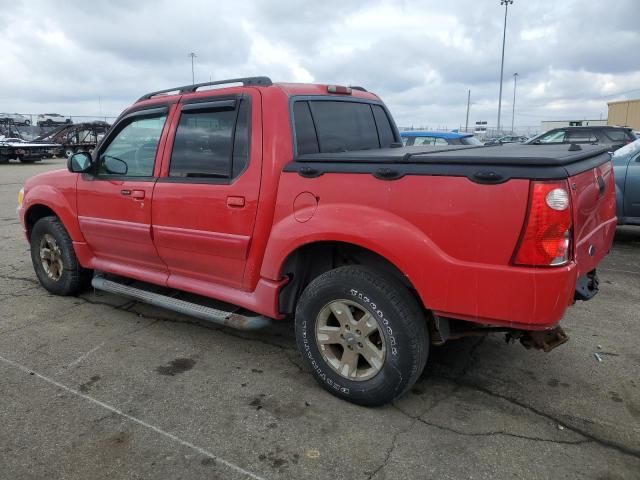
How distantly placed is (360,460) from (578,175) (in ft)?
5.76

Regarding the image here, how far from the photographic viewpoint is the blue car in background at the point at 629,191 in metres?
6.88

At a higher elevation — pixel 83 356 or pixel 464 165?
pixel 464 165

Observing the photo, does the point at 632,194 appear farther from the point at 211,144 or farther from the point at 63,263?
the point at 63,263

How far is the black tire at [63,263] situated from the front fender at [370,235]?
262cm

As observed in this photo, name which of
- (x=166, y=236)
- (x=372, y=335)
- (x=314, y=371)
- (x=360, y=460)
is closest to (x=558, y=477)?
Answer: (x=360, y=460)

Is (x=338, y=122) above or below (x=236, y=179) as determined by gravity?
above

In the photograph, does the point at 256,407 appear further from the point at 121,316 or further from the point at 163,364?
the point at 121,316

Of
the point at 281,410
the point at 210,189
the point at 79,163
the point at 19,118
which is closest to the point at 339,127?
the point at 210,189

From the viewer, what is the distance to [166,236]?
149 inches

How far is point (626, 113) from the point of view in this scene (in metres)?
34.4

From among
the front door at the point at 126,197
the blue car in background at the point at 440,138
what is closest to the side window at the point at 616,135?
the blue car in background at the point at 440,138

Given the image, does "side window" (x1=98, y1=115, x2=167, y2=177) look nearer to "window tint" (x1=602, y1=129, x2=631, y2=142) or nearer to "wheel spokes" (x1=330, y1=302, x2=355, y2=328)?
"wheel spokes" (x1=330, y1=302, x2=355, y2=328)

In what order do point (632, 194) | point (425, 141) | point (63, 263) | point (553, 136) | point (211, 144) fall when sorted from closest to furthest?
point (211, 144)
point (63, 263)
point (632, 194)
point (425, 141)
point (553, 136)

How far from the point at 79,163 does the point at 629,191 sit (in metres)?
6.69
